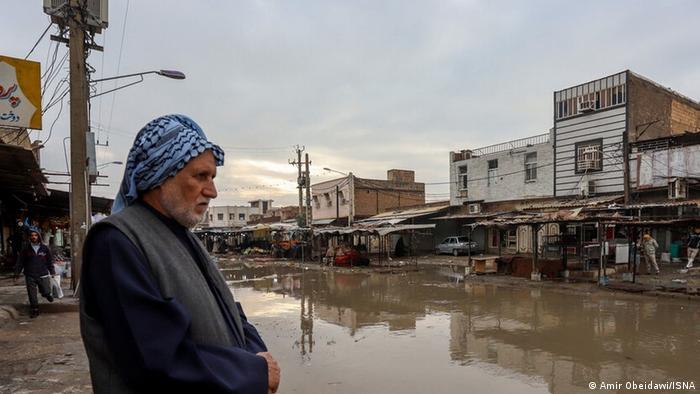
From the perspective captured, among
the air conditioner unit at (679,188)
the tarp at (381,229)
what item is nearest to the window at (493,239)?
the tarp at (381,229)

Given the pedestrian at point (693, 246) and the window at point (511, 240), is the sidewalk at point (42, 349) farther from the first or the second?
the window at point (511, 240)

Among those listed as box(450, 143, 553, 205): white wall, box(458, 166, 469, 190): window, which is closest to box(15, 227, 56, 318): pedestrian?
box(450, 143, 553, 205): white wall

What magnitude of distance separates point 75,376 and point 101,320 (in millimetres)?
5125

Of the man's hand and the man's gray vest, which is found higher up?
the man's gray vest

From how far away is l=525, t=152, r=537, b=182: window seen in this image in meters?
26.5

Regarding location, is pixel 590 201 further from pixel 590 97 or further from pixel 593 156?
pixel 590 97

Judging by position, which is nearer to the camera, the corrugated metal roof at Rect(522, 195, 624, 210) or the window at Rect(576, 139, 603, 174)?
the corrugated metal roof at Rect(522, 195, 624, 210)

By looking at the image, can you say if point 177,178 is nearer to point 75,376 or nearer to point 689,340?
point 75,376

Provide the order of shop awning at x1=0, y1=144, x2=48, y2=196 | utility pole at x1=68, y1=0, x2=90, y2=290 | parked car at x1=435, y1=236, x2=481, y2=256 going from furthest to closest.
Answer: parked car at x1=435, y1=236, x2=481, y2=256
utility pole at x1=68, y1=0, x2=90, y2=290
shop awning at x1=0, y1=144, x2=48, y2=196

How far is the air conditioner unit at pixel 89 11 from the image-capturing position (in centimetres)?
1050

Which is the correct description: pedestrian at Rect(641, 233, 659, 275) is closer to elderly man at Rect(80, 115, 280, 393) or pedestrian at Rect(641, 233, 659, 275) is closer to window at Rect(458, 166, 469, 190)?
window at Rect(458, 166, 469, 190)

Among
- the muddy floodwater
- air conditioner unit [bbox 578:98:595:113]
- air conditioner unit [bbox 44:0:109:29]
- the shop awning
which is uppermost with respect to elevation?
air conditioner unit [bbox 578:98:595:113]

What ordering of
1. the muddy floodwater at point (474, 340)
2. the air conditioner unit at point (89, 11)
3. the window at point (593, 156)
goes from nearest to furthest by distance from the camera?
the muddy floodwater at point (474, 340) → the air conditioner unit at point (89, 11) → the window at point (593, 156)

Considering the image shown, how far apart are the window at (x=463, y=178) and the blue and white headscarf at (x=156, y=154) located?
30.7m
